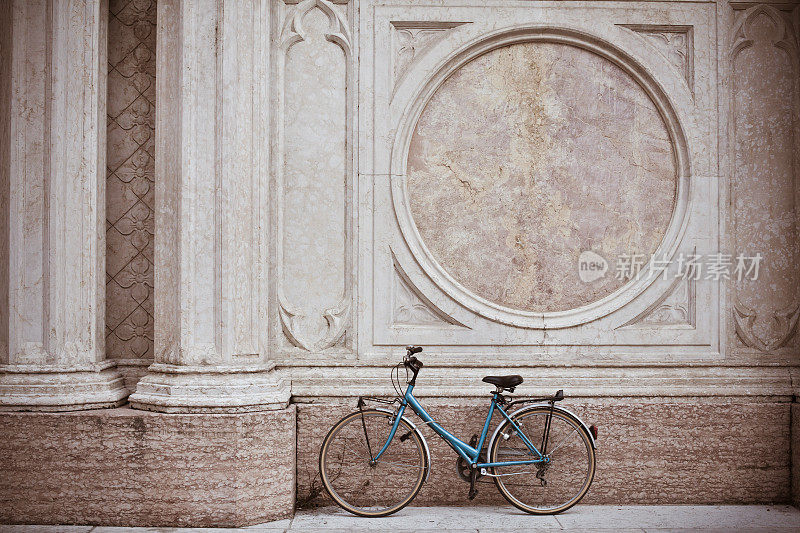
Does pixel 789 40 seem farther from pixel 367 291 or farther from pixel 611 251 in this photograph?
pixel 367 291

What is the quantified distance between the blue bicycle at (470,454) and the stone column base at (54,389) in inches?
70.9

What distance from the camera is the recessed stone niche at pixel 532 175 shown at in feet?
20.0

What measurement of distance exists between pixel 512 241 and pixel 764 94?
252cm

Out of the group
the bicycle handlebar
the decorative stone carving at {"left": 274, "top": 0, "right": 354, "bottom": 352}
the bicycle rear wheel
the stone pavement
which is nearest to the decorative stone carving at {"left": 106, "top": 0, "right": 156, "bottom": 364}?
the decorative stone carving at {"left": 274, "top": 0, "right": 354, "bottom": 352}

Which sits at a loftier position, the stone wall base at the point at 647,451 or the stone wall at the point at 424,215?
the stone wall at the point at 424,215

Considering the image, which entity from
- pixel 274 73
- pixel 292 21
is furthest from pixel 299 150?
pixel 292 21

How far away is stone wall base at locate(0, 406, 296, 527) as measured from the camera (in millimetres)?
5305

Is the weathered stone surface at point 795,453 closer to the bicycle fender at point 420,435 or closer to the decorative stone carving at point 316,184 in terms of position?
the bicycle fender at point 420,435

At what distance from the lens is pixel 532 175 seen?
612 cm

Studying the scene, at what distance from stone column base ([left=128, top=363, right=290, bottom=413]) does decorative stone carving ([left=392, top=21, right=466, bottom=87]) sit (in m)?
2.76

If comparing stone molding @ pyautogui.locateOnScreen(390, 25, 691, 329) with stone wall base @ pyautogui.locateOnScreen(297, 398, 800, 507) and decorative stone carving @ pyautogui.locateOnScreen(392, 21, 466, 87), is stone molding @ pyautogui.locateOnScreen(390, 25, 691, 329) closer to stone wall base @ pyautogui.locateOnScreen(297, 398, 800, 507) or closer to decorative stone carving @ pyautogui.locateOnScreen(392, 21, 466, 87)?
decorative stone carving @ pyautogui.locateOnScreen(392, 21, 466, 87)

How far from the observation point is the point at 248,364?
5.60 meters

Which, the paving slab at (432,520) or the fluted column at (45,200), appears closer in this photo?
the paving slab at (432,520)

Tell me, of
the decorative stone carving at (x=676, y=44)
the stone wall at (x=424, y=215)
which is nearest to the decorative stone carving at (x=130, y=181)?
the stone wall at (x=424, y=215)
